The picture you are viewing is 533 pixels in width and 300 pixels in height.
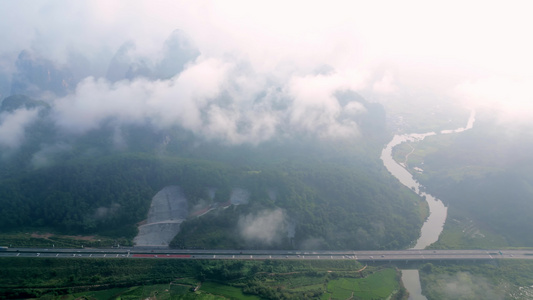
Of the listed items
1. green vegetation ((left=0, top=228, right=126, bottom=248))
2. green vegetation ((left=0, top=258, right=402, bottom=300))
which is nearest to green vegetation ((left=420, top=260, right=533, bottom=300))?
green vegetation ((left=0, top=258, right=402, bottom=300))

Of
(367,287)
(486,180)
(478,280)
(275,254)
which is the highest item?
(486,180)

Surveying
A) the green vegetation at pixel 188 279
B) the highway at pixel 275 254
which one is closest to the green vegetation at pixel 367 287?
the green vegetation at pixel 188 279

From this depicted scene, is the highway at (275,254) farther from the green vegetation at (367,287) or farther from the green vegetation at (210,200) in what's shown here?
the green vegetation at (367,287)

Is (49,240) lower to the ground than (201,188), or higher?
lower

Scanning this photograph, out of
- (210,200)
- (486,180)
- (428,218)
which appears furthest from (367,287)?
(486,180)

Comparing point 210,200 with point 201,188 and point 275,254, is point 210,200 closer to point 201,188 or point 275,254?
point 201,188

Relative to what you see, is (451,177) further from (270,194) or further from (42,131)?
(42,131)
